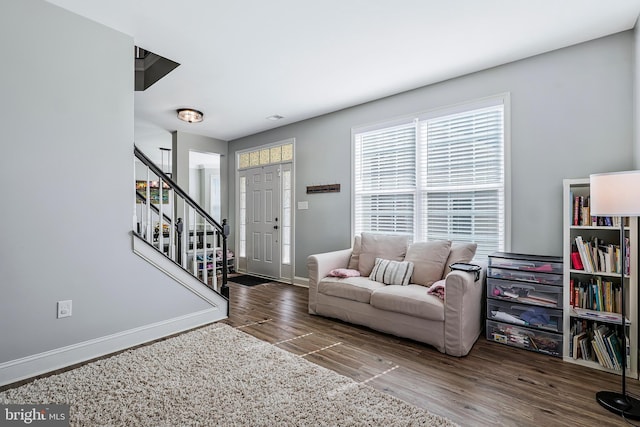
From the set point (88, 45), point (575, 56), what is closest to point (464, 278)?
point (575, 56)

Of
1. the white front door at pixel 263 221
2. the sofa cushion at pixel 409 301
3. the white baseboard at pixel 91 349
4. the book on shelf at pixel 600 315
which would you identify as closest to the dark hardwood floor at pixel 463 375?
the sofa cushion at pixel 409 301

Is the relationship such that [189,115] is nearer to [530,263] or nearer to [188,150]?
[188,150]

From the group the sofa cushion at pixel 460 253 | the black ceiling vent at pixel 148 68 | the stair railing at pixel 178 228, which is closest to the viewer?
the stair railing at pixel 178 228

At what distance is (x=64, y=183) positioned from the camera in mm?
2389

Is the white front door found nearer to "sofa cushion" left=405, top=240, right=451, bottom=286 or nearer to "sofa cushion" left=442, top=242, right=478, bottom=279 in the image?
"sofa cushion" left=405, top=240, right=451, bottom=286

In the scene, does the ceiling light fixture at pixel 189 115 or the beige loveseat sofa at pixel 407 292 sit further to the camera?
the ceiling light fixture at pixel 189 115

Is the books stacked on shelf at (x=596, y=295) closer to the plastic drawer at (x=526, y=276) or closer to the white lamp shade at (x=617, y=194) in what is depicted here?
the plastic drawer at (x=526, y=276)

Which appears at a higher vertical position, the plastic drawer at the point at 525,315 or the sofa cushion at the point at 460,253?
the sofa cushion at the point at 460,253

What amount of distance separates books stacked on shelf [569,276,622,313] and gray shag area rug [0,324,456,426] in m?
1.64

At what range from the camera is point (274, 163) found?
5.51m

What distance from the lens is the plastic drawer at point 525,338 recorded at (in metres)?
2.56

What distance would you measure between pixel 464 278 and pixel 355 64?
7.50 ft

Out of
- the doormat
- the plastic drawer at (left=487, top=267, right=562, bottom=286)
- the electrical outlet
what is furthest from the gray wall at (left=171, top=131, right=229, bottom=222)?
the plastic drawer at (left=487, top=267, right=562, bottom=286)

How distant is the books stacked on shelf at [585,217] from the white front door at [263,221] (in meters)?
4.00
